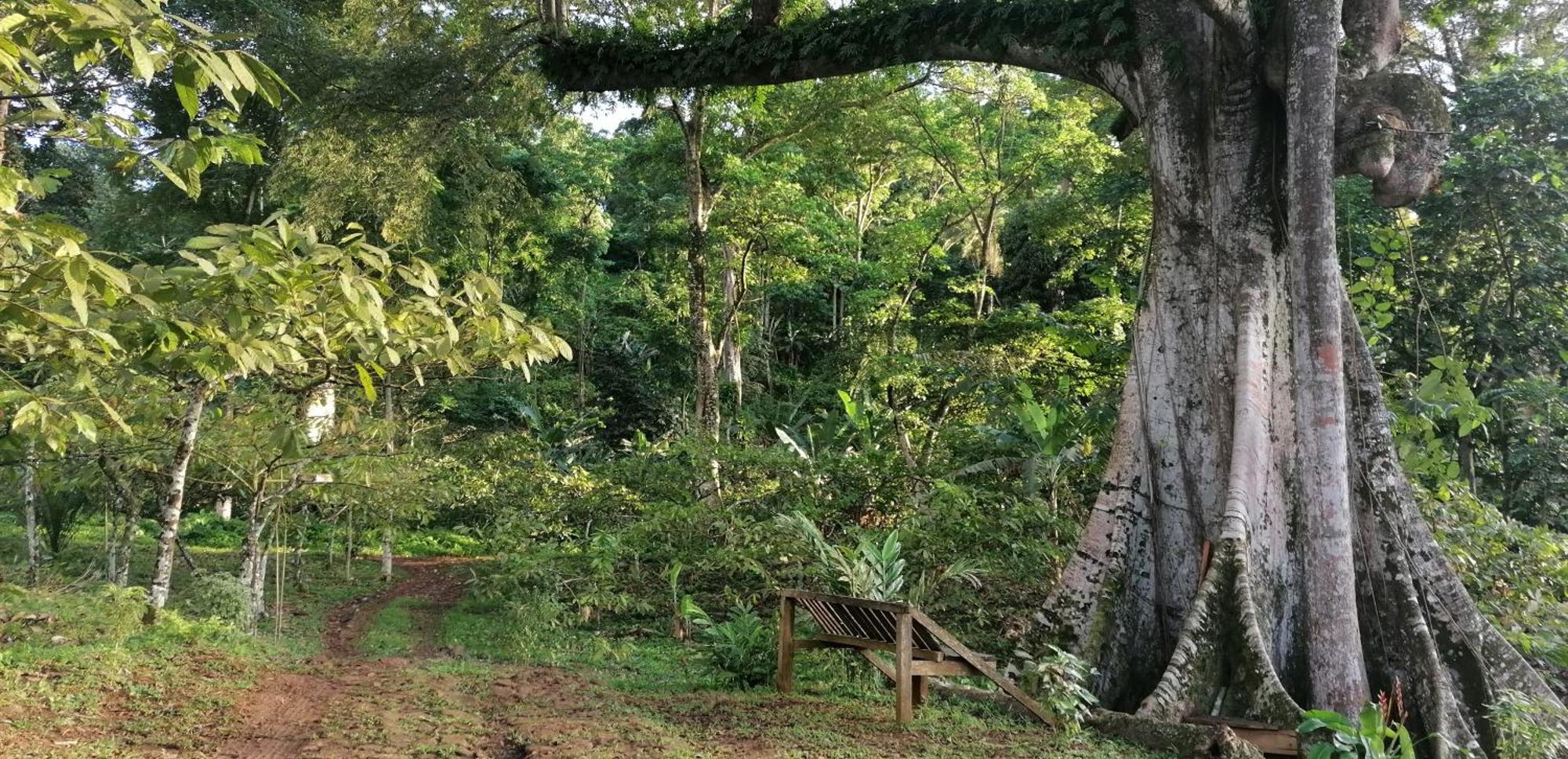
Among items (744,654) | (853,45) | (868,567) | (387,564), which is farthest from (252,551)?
(853,45)

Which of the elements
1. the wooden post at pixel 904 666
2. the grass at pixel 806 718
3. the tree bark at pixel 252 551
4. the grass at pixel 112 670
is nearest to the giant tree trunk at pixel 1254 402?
the grass at pixel 806 718

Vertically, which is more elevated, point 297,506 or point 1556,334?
point 1556,334

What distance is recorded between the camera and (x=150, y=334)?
107 inches

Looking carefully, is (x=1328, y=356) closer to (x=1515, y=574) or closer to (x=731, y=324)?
(x=1515, y=574)

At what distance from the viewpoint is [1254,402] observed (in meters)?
6.51

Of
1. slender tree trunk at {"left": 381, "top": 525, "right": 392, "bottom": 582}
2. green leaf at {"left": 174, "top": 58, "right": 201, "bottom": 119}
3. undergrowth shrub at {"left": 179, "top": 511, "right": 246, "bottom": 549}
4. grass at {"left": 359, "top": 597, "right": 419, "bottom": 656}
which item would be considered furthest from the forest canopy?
slender tree trunk at {"left": 381, "top": 525, "right": 392, "bottom": 582}

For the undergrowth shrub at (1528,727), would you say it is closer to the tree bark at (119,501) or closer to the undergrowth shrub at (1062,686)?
the undergrowth shrub at (1062,686)

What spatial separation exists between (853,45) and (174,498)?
6310 mm

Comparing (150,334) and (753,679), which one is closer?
(150,334)

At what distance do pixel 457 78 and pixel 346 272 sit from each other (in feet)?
20.6

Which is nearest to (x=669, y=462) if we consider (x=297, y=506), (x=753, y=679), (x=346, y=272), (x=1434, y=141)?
(x=297, y=506)

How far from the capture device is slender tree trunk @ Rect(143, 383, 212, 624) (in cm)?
714

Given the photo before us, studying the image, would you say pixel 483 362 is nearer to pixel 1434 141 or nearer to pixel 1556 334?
pixel 1434 141

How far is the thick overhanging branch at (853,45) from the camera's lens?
290 inches
